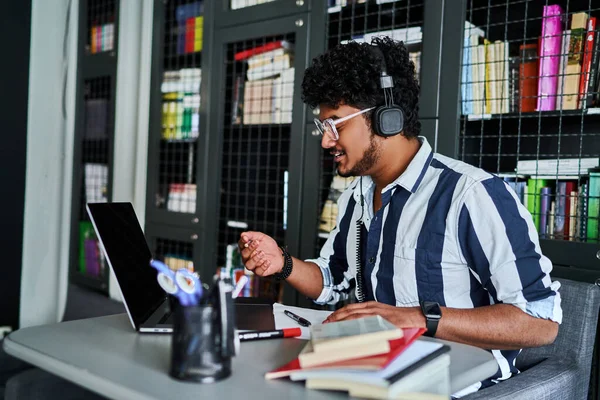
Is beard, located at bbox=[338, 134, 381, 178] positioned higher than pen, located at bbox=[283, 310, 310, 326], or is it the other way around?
beard, located at bbox=[338, 134, 381, 178]

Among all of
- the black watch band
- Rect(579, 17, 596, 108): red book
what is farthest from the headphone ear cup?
Rect(579, 17, 596, 108): red book

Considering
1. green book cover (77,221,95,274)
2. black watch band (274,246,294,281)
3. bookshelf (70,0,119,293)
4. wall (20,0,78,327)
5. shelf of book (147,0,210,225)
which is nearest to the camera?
black watch band (274,246,294,281)

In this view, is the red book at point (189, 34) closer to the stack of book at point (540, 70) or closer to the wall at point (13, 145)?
the wall at point (13, 145)

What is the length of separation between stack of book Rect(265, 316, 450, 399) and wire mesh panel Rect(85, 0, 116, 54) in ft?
12.2

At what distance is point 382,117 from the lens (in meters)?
1.56

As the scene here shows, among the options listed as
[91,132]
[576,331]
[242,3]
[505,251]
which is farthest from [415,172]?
[91,132]

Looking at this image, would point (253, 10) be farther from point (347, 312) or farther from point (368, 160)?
point (347, 312)

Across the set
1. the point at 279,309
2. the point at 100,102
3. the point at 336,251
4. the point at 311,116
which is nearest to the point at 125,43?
the point at 100,102

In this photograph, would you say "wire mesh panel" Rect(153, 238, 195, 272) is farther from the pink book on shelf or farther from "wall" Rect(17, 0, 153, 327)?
the pink book on shelf

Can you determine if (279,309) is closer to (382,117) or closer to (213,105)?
(382,117)

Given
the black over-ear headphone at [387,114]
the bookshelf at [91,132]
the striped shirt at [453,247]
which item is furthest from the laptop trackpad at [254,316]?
the bookshelf at [91,132]

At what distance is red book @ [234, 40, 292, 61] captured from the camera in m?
2.69

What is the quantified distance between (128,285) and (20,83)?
1.86 meters

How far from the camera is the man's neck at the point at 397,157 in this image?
1.63 m
